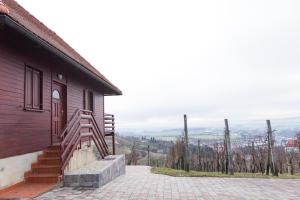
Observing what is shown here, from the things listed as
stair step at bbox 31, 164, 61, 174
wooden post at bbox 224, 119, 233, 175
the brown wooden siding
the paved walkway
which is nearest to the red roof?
the brown wooden siding

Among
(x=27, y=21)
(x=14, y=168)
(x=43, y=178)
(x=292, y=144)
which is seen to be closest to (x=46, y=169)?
(x=43, y=178)

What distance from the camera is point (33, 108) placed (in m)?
10.3

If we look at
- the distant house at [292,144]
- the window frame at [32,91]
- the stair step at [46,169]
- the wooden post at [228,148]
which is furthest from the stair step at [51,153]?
the distant house at [292,144]

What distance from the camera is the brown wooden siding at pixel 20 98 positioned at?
8523mm

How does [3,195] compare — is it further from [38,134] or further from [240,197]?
[240,197]

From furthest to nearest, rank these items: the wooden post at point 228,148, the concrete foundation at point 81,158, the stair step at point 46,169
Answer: the wooden post at point 228,148
the concrete foundation at point 81,158
the stair step at point 46,169

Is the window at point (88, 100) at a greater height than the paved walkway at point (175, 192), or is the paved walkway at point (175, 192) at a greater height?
the window at point (88, 100)

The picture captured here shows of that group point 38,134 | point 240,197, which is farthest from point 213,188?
point 38,134

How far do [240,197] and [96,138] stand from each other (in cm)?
647

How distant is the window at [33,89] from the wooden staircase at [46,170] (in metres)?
1.56

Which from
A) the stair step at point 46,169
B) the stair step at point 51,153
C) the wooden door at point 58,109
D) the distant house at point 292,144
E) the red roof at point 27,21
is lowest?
the distant house at point 292,144

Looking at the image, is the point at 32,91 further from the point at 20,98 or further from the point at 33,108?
the point at 20,98

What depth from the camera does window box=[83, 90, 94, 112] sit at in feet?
54.0

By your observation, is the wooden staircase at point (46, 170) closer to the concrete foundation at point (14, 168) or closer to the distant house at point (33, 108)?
the distant house at point (33, 108)
